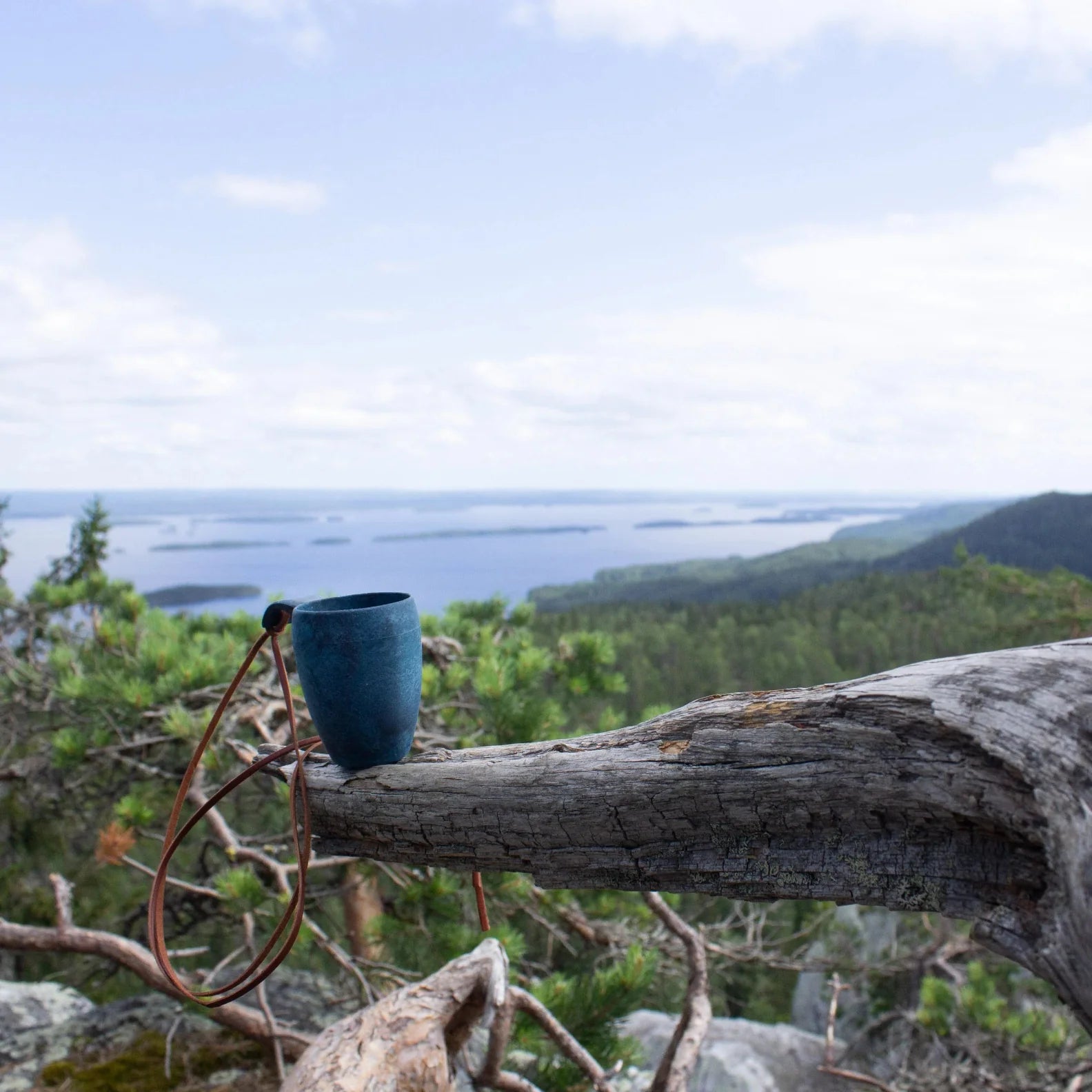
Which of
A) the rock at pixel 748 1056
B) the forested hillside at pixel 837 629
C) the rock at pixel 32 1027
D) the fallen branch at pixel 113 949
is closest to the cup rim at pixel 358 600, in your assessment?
the fallen branch at pixel 113 949

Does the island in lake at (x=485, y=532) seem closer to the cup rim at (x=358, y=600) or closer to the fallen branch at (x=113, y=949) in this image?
the fallen branch at (x=113, y=949)

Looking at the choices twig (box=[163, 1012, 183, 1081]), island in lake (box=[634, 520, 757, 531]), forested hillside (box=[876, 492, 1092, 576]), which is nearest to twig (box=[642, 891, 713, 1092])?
twig (box=[163, 1012, 183, 1081])

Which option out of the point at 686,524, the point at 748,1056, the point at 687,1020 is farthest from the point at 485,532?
the point at 687,1020

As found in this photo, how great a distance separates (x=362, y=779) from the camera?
1720 mm

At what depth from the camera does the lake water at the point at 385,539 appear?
12.1m

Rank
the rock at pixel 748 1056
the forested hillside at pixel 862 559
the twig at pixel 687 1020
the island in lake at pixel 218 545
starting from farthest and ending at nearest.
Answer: the island in lake at pixel 218 545 < the forested hillside at pixel 862 559 < the rock at pixel 748 1056 < the twig at pixel 687 1020

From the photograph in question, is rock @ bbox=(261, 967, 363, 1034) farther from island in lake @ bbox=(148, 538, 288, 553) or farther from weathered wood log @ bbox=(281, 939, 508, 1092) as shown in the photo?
island in lake @ bbox=(148, 538, 288, 553)

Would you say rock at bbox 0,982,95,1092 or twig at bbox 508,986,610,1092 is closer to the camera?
twig at bbox 508,986,610,1092

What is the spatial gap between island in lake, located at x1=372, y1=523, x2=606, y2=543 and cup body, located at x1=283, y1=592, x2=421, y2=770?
31479 millimetres

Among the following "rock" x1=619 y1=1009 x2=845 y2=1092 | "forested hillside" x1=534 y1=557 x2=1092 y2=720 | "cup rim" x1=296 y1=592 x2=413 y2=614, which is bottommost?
"rock" x1=619 y1=1009 x2=845 y2=1092

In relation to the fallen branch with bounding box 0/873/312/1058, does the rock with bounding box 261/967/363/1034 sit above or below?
below

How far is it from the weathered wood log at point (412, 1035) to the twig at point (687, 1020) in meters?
0.59

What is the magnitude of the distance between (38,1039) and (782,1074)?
15.0ft

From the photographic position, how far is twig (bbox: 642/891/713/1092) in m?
2.76
